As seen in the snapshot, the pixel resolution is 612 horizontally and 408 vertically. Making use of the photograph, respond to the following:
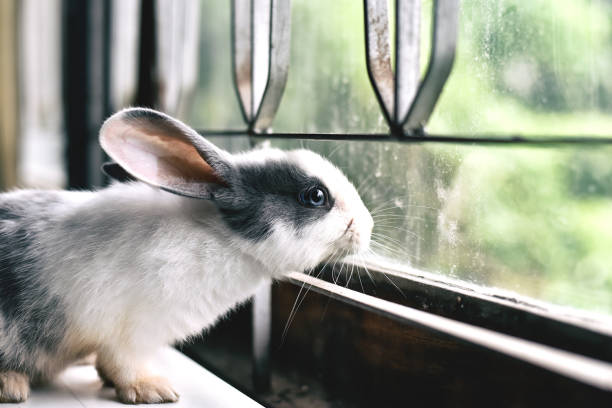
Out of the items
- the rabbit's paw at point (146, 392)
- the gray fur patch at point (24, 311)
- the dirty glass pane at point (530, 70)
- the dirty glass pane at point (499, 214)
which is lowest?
the rabbit's paw at point (146, 392)

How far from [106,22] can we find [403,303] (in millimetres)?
1434

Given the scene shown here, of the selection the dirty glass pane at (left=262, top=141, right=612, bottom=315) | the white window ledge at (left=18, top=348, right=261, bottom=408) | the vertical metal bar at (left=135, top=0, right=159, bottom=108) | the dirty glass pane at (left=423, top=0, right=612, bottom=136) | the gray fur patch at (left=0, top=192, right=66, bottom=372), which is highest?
the vertical metal bar at (left=135, top=0, right=159, bottom=108)

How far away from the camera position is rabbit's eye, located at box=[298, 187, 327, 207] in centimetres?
95

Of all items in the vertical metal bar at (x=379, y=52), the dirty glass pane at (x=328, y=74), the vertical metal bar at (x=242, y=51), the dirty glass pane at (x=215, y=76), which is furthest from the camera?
the dirty glass pane at (x=215, y=76)

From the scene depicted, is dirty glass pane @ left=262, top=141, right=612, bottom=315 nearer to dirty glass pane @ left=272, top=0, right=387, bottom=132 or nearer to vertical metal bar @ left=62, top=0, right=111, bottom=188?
dirty glass pane @ left=272, top=0, right=387, bottom=132

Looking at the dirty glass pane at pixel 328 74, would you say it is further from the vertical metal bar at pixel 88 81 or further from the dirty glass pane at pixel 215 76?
the vertical metal bar at pixel 88 81

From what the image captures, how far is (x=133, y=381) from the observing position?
3.13ft

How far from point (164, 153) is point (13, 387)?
0.46 meters

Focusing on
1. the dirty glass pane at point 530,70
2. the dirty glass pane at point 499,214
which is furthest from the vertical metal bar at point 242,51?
the dirty glass pane at point 530,70

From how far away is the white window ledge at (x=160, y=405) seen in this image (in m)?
0.97

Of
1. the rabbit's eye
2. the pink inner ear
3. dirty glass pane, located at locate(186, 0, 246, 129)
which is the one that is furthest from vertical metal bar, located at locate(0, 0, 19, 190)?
the rabbit's eye

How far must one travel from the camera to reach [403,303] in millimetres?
933

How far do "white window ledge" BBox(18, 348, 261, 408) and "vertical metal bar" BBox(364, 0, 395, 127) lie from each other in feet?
1.86

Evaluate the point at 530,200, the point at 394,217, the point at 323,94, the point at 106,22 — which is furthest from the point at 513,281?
the point at 106,22
